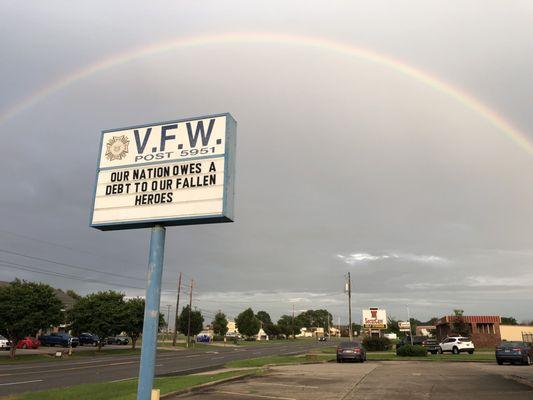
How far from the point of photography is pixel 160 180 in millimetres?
9523

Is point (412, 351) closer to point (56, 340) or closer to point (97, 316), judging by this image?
point (97, 316)

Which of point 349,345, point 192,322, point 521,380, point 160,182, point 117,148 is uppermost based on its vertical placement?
point 117,148

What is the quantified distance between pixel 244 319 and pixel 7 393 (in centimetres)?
10383

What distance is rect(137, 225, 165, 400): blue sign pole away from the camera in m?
8.43

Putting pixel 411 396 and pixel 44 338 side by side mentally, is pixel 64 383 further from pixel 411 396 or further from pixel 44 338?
pixel 44 338

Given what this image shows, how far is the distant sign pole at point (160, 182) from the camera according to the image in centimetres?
897

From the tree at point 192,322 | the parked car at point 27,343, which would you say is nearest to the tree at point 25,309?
the parked car at point 27,343

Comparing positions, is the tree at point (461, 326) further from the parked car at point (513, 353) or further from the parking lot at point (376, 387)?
the parking lot at point (376, 387)

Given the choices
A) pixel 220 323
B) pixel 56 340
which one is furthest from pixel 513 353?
pixel 220 323

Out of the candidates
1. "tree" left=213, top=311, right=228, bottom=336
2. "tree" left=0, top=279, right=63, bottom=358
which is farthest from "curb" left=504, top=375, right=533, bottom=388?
"tree" left=213, top=311, right=228, bottom=336

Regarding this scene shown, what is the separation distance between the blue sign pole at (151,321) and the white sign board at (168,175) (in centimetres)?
66

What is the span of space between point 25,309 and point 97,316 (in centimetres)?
1185

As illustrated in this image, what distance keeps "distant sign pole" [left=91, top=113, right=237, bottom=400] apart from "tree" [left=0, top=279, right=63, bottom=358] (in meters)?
31.7

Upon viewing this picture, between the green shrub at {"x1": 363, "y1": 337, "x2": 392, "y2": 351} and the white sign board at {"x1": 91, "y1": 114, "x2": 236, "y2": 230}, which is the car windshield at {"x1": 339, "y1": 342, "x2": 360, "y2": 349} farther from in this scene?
the white sign board at {"x1": 91, "y1": 114, "x2": 236, "y2": 230}
